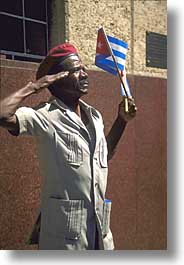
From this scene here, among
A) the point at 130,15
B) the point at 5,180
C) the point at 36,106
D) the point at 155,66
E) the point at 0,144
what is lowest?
the point at 5,180

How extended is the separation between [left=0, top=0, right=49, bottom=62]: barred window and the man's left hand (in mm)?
670

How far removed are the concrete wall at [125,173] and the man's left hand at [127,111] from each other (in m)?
0.09

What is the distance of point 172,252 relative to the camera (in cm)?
342

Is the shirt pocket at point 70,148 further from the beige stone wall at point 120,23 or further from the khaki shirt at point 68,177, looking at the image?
the beige stone wall at point 120,23

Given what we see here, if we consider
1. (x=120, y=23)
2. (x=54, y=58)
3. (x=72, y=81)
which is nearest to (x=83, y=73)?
(x=72, y=81)

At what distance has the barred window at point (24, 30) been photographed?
3084 mm

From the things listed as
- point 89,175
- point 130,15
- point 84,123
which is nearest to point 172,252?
point 89,175

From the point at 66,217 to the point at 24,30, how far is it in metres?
1.36

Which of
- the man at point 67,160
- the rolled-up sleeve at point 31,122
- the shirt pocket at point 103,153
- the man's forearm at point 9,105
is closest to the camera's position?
the man's forearm at point 9,105

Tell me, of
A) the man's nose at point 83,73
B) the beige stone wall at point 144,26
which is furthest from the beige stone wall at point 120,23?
the man's nose at point 83,73

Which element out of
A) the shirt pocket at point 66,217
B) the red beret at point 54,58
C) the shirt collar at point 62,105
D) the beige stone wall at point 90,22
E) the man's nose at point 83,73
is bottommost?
the shirt pocket at point 66,217

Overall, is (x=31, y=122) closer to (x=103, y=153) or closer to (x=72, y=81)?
(x=72, y=81)

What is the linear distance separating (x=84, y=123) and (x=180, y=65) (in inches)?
41.2

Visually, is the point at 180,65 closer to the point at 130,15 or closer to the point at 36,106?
the point at 130,15
